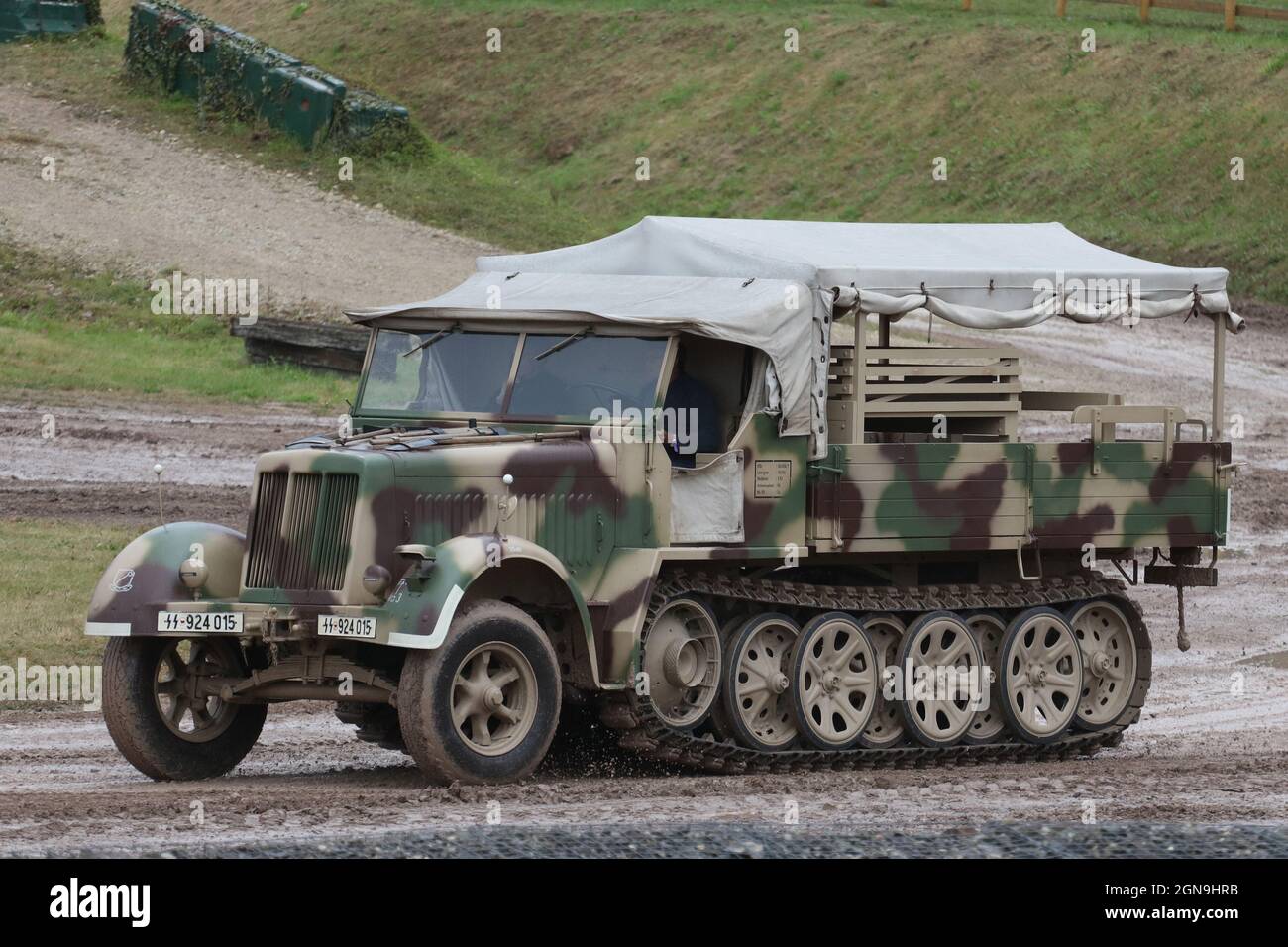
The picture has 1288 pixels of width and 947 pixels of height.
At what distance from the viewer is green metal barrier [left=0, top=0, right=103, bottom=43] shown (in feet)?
137

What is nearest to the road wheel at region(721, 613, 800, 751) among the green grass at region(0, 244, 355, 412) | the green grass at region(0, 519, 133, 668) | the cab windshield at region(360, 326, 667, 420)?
the cab windshield at region(360, 326, 667, 420)

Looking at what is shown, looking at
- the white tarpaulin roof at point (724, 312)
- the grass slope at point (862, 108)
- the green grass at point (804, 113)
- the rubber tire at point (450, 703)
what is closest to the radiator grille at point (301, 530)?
the rubber tire at point (450, 703)

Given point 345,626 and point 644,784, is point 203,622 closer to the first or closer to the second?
point 345,626

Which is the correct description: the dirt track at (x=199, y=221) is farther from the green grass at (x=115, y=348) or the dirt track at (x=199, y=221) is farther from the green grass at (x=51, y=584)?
the green grass at (x=51, y=584)

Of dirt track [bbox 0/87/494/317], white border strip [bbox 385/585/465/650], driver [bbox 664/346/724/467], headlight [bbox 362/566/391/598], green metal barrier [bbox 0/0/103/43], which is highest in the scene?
green metal barrier [bbox 0/0/103/43]

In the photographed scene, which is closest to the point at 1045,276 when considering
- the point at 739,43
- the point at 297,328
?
the point at 297,328

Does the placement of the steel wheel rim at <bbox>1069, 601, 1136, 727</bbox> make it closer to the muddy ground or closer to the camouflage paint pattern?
the muddy ground

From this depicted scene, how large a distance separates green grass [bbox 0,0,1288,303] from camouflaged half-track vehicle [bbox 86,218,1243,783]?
21.8 meters

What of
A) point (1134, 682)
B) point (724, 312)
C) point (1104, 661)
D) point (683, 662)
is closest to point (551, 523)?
point (683, 662)

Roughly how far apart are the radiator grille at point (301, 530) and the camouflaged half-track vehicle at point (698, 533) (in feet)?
0.06

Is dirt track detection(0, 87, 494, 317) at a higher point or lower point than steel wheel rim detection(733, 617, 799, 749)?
higher

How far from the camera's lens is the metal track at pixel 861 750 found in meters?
13.1

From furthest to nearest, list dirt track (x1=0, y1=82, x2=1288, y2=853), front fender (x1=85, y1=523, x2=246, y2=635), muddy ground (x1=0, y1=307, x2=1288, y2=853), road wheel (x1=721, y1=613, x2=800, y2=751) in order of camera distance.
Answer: road wheel (x1=721, y1=613, x2=800, y2=751) < front fender (x1=85, y1=523, x2=246, y2=635) < dirt track (x1=0, y1=82, x2=1288, y2=853) < muddy ground (x1=0, y1=307, x2=1288, y2=853)

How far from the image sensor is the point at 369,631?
38.7 ft
